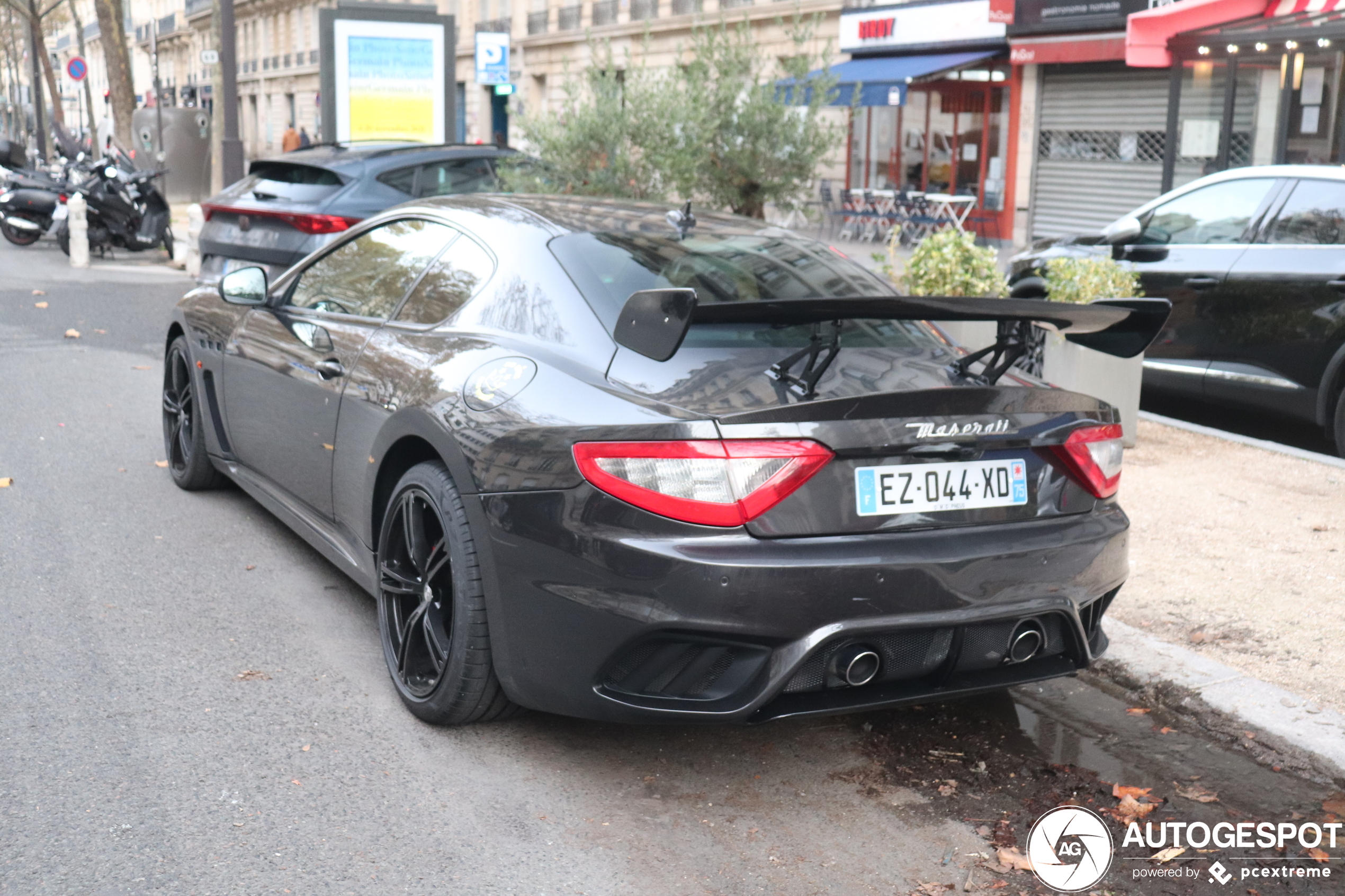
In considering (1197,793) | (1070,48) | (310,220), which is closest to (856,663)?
(1197,793)

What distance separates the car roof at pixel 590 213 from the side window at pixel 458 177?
21.0 feet

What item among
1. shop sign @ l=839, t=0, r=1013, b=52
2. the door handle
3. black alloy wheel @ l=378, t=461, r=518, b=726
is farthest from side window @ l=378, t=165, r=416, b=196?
shop sign @ l=839, t=0, r=1013, b=52

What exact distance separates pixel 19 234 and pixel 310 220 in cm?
1161

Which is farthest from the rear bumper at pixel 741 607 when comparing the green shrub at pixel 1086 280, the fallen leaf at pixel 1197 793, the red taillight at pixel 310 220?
the red taillight at pixel 310 220

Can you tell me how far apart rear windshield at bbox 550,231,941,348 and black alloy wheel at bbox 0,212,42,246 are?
1799 cm

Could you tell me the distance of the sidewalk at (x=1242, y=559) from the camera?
456 cm

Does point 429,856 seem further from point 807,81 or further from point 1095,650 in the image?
point 807,81

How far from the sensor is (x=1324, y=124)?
1645 cm

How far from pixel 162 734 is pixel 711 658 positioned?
1587 mm

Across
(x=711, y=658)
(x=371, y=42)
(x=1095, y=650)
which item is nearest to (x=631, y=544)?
(x=711, y=658)

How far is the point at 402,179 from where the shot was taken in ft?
35.7

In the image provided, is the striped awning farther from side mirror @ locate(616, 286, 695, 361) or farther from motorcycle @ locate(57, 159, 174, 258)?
side mirror @ locate(616, 286, 695, 361)

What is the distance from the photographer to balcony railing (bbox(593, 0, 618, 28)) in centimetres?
3900

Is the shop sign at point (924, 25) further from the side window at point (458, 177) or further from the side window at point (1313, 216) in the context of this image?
the side window at point (1313, 216)
